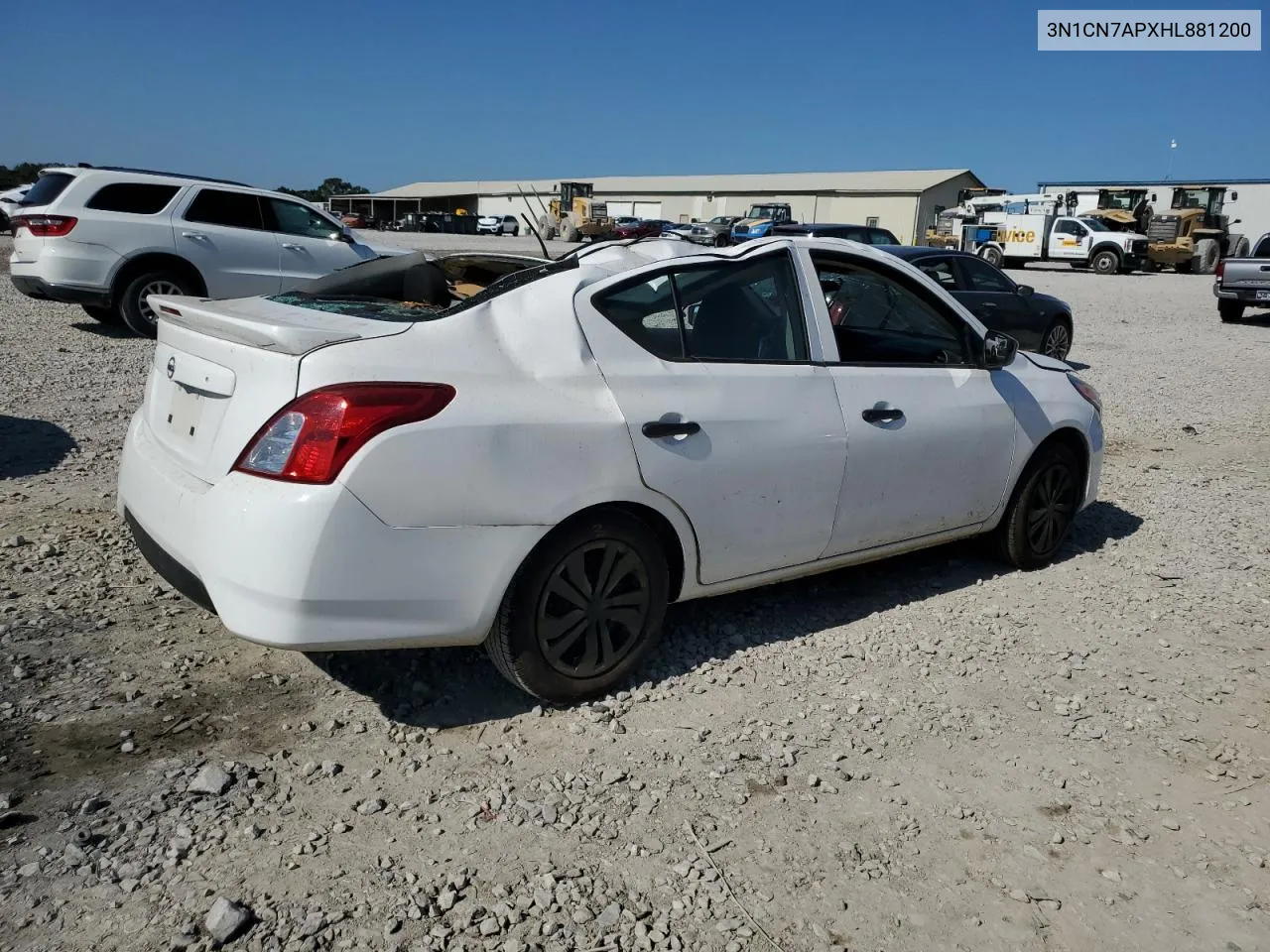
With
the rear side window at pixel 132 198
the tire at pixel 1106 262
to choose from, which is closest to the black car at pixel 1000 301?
the rear side window at pixel 132 198

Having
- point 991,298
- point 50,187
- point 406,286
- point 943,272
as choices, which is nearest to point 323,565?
point 406,286

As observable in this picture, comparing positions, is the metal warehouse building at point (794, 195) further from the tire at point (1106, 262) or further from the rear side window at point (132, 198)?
the rear side window at point (132, 198)

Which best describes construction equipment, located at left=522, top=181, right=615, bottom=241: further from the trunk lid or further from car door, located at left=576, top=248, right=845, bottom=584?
the trunk lid

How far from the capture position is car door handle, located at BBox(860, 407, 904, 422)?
411cm

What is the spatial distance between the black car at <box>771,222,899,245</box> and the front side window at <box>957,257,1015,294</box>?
271 cm

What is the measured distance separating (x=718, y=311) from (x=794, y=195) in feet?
236

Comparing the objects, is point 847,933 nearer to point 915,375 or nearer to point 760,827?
point 760,827

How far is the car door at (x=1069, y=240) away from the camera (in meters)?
36.8

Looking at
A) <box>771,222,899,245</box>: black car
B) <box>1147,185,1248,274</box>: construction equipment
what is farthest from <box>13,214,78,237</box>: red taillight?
<box>1147,185,1248,274</box>: construction equipment

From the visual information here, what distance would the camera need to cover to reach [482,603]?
318 cm

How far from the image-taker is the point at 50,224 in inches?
412

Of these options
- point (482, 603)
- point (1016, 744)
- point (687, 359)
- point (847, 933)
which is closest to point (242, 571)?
point (482, 603)

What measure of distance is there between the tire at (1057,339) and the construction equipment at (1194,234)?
27692mm

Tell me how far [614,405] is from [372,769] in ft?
4.52
